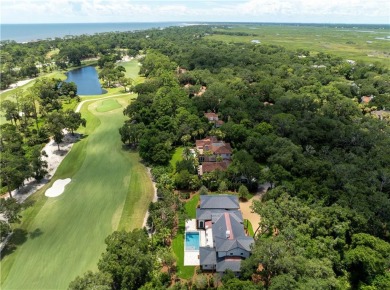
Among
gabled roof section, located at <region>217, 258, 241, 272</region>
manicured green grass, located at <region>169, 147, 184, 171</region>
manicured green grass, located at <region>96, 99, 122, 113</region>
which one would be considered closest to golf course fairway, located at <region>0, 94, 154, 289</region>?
manicured green grass, located at <region>169, 147, 184, 171</region>

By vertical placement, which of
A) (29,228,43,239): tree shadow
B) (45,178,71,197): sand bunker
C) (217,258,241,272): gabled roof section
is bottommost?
(29,228,43,239): tree shadow

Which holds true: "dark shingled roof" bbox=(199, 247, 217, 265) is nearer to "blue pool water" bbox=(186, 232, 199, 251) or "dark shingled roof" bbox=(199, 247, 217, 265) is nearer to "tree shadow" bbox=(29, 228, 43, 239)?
"blue pool water" bbox=(186, 232, 199, 251)

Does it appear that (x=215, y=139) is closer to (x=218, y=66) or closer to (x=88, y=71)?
(x=218, y=66)

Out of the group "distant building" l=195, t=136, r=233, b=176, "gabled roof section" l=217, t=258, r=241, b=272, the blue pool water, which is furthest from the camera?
"distant building" l=195, t=136, r=233, b=176

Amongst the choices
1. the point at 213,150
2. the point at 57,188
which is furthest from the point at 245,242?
the point at 57,188

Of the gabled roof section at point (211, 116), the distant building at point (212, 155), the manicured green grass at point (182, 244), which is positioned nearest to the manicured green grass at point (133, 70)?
the gabled roof section at point (211, 116)

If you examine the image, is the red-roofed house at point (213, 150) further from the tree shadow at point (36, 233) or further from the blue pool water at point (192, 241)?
the tree shadow at point (36, 233)

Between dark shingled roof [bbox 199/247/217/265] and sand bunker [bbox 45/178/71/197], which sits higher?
dark shingled roof [bbox 199/247/217/265]
